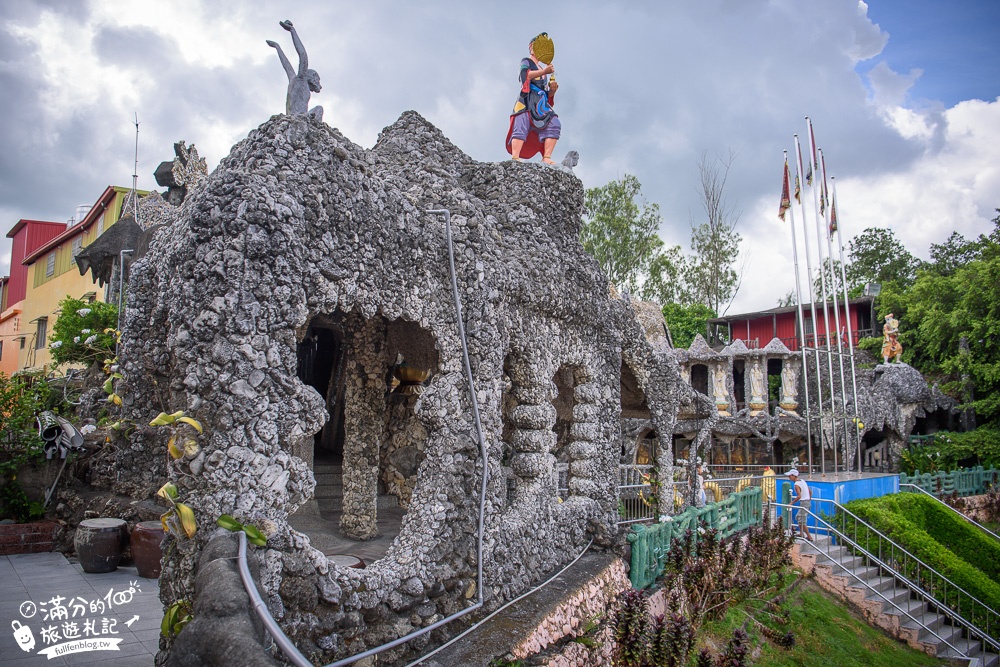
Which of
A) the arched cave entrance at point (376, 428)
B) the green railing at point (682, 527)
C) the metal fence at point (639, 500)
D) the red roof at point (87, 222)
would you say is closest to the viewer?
the arched cave entrance at point (376, 428)

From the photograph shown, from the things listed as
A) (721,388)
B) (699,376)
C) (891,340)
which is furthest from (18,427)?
(891,340)

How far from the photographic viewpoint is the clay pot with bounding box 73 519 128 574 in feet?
23.5

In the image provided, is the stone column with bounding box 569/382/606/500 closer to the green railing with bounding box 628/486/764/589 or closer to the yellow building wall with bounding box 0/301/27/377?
the green railing with bounding box 628/486/764/589

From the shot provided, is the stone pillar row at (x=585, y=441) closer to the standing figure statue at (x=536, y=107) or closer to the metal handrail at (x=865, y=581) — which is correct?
the standing figure statue at (x=536, y=107)

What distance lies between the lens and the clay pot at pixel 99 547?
281 inches

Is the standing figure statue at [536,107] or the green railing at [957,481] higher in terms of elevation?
the standing figure statue at [536,107]

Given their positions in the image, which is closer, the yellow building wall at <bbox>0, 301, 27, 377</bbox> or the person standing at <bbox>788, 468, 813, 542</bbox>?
the person standing at <bbox>788, 468, 813, 542</bbox>

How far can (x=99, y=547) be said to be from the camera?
7.14 meters

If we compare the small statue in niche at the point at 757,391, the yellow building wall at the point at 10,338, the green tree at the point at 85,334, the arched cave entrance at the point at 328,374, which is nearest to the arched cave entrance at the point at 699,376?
the small statue in niche at the point at 757,391

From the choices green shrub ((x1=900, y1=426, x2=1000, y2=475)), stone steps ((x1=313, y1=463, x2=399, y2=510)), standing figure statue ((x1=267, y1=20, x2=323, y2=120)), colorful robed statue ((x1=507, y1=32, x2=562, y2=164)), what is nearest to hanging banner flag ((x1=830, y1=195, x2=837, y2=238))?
green shrub ((x1=900, y1=426, x2=1000, y2=475))

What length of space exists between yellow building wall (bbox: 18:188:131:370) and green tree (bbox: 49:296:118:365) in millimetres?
4405

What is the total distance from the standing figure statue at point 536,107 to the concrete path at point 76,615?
6151mm

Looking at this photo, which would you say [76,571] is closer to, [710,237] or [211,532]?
[211,532]

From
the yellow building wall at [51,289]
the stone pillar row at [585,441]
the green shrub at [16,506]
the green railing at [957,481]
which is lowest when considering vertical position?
the green railing at [957,481]
